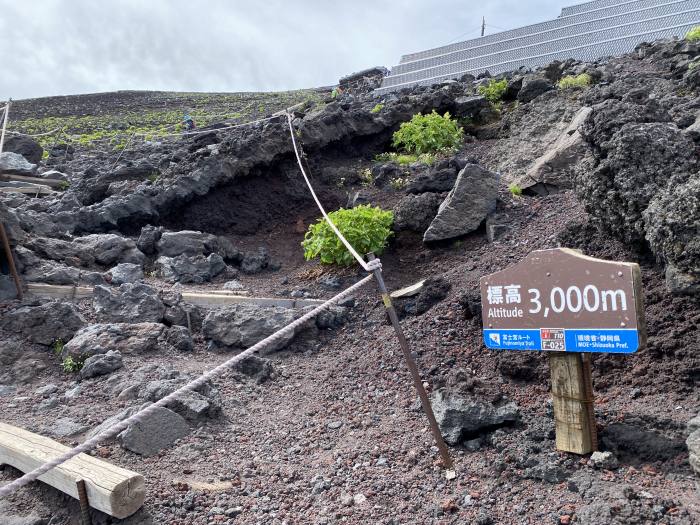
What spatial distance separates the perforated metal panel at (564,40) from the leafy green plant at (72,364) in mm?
13811

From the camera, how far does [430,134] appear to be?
35.6 ft

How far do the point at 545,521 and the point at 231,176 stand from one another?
961 centimetres

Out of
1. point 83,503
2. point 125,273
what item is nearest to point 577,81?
point 125,273

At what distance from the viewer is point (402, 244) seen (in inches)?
327

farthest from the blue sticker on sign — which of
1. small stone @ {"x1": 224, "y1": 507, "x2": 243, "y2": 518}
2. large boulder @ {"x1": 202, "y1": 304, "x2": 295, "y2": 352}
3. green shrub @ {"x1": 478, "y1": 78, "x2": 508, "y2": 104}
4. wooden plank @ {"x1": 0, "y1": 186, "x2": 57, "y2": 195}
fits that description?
wooden plank @ {"x1": 0, "y1": 186, "x2": 57, "y2": 195}

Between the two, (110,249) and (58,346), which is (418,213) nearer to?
(58,346)

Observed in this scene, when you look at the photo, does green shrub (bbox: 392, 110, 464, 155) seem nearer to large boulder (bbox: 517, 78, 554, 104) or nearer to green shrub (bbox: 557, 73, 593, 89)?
large boulder (bbox: 517, 78, 554, 104)

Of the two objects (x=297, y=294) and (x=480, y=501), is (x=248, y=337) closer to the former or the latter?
(x=297, y=294)

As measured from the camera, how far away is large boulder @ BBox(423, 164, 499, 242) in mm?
7668

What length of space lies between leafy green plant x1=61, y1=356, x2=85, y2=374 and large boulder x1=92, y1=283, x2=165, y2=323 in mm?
943

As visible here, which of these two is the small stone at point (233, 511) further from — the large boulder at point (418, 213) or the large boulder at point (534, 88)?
the large boulder at point (534, 88)

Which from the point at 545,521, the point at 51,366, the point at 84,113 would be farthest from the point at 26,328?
the point at 84,113

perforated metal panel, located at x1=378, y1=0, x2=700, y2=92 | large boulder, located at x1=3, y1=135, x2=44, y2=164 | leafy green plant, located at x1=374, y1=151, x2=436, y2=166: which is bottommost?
leafy green plant, located at x1=374, y1=151, x2=436, y2=166

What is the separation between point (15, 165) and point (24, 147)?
2.30 meters
